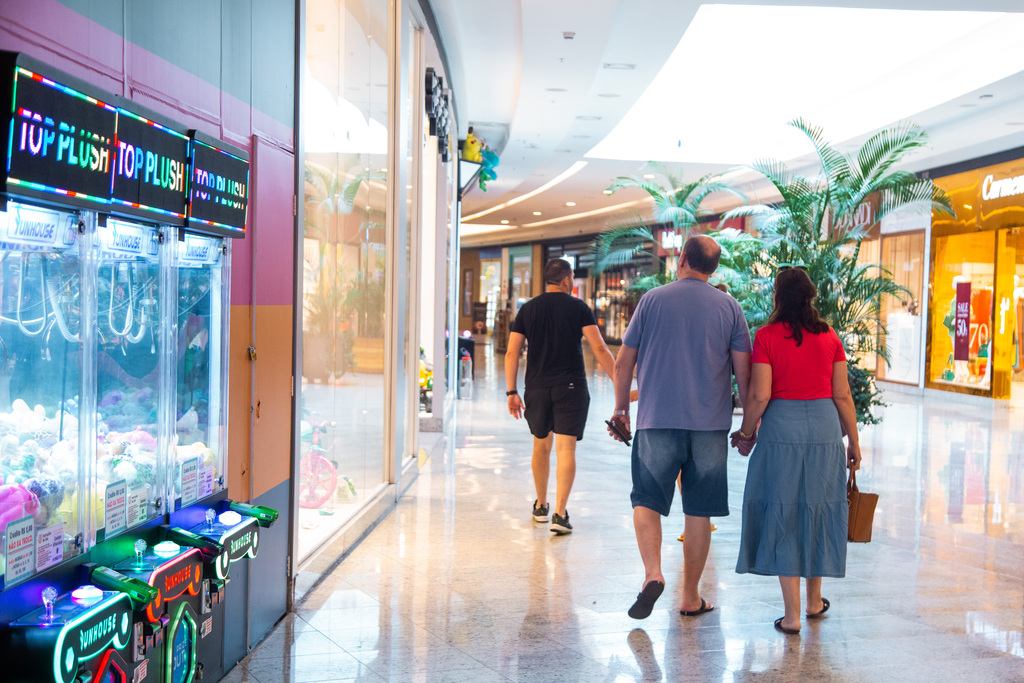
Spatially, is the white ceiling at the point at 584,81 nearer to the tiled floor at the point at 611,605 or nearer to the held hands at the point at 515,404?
the held hands at the point at 515,404

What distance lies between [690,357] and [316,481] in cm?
191

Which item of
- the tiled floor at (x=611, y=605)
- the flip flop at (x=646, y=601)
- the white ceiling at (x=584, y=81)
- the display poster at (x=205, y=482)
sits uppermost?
the white ceiling at (x=584, y=81)

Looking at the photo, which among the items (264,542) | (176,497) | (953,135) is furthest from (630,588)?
(953,135)

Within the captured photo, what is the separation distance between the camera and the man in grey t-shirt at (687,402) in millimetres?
3600

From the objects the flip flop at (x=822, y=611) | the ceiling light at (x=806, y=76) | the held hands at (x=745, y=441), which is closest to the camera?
the held hands at (x=745, y=441)

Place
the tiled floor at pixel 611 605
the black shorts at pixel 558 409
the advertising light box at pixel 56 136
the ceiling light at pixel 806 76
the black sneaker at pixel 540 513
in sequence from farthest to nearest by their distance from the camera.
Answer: the ceiling light at pixel 806 76 → the black sneaker at pixel 540 513 → the black shorts at pixel 558 409 → the tiled floor at pixel 611 605 → the advertising light box at pixel 56 136

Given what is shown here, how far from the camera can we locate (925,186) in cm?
896

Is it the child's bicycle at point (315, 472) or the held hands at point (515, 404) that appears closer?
the child's bicycle at point (315, 472)

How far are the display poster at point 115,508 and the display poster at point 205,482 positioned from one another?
0.45 meters

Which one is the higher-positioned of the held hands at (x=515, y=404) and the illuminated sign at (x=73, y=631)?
the held hands at (x=515, y=404)

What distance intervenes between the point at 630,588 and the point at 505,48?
673cm

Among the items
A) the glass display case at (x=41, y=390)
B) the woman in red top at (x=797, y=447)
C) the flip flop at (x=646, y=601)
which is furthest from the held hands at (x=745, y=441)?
the glass display case at (x=41, y=390)

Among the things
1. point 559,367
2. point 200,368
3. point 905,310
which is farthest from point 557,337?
point 905,310

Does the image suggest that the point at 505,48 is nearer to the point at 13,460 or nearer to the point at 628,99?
the point at 628,99
